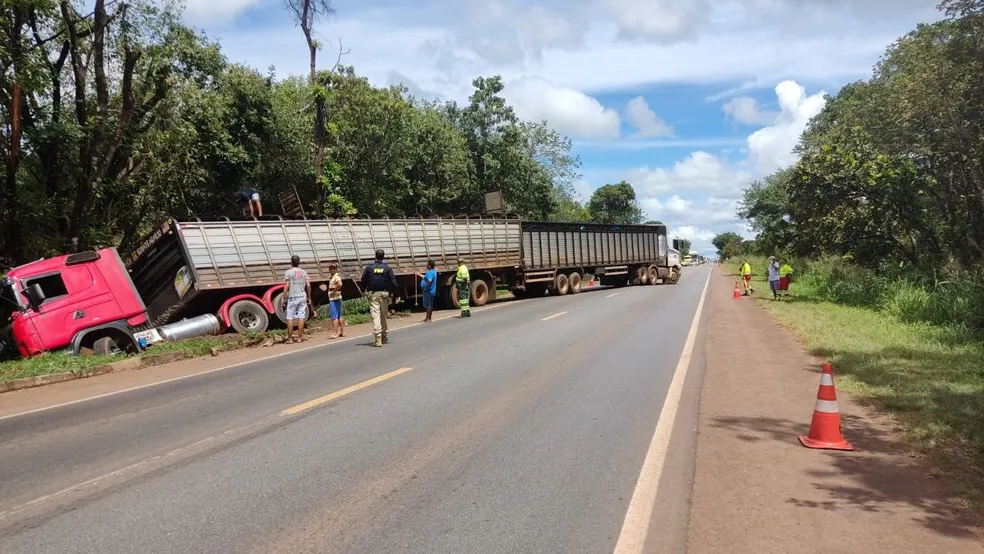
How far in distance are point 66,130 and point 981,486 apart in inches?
691

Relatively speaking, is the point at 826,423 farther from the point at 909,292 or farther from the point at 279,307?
the point at 909,292

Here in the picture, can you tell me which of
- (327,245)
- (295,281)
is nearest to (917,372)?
(295,281)

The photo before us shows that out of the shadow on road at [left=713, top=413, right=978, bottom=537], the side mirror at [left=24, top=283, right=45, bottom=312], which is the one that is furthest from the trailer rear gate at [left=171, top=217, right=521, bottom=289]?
the shadow on road at [left=713, top=413, right=978, bottom=537]

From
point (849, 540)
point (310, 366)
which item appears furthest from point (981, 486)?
point (310, 366)

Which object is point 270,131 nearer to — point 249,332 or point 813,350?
point 249,332

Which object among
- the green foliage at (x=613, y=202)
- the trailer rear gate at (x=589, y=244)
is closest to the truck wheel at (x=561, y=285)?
the trailer rear gate at (x=589, y=244)

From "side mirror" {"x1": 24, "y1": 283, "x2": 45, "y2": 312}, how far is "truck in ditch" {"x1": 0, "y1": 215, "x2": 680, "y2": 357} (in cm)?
2

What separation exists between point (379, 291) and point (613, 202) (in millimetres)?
84301

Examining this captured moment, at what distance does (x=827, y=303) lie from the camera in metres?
20.0

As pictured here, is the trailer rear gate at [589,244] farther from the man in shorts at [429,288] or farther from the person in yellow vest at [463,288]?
the man in shorts at [429,288]

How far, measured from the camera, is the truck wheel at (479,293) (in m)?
23.0

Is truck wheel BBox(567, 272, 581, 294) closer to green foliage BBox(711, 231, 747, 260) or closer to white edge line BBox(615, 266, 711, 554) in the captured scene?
white edge line BBox(615, 266, 711, 554)

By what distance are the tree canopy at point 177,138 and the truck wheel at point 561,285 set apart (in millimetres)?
6543

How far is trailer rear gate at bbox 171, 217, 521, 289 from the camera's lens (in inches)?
591
